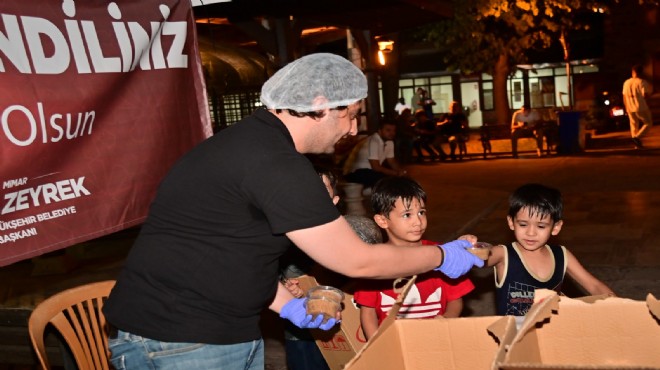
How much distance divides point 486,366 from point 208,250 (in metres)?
0.95

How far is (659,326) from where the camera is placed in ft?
7.52

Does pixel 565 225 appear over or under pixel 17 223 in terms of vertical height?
under

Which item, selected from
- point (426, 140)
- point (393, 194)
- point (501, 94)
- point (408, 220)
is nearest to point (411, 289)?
point (408, 220)

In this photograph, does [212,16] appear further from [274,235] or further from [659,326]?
[659,326]

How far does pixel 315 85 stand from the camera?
2627 mm

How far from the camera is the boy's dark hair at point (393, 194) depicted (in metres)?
4.04

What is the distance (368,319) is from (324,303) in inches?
41.6

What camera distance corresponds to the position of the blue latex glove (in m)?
2.86

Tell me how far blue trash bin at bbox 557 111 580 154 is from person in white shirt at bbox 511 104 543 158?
1.63ft

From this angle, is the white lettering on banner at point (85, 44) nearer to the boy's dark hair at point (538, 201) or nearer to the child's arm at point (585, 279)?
the boy's dark hair at point (538, 201)

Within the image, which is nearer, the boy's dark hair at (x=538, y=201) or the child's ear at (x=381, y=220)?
the boy's dark hair at (x=538, y=201)

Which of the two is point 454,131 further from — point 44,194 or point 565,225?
point 44,194

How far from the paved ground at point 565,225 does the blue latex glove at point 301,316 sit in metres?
2.93

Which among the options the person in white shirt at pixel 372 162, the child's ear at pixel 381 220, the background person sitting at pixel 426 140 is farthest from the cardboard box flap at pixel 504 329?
the background person sitting at pixel 426 140
